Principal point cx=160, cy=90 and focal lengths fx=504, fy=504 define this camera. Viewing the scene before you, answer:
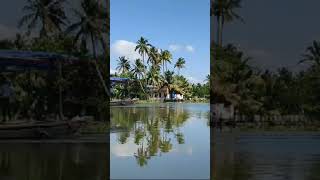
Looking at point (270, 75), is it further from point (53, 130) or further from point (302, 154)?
point (53, 130)

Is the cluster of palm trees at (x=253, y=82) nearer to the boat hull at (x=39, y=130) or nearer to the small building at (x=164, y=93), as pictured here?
the boat hull at (x=39, y=130)

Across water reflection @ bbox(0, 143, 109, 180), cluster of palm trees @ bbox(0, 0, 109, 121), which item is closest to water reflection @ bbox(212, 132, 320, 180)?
water reflection @ bbox(0, 143, 109, 180)

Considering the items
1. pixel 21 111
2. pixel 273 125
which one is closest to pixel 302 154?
pixel 273 125

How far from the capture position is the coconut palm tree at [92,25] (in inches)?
554

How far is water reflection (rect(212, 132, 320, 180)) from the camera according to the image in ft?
27.7

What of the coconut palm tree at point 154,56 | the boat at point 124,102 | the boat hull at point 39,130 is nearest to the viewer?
the boat hull at point 39,130

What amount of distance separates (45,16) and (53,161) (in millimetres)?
5262

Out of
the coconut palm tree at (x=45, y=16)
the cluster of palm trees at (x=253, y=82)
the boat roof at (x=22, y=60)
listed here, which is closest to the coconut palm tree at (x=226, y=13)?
the cluster of palm trees at (x=253, y=82)

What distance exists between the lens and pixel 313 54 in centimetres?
1473

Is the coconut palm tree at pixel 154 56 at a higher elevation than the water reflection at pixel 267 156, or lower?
higher

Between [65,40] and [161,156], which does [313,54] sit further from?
[65,40]

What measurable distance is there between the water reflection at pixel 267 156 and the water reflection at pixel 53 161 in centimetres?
228

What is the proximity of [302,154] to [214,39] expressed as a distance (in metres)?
5.15

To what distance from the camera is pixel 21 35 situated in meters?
13.6
